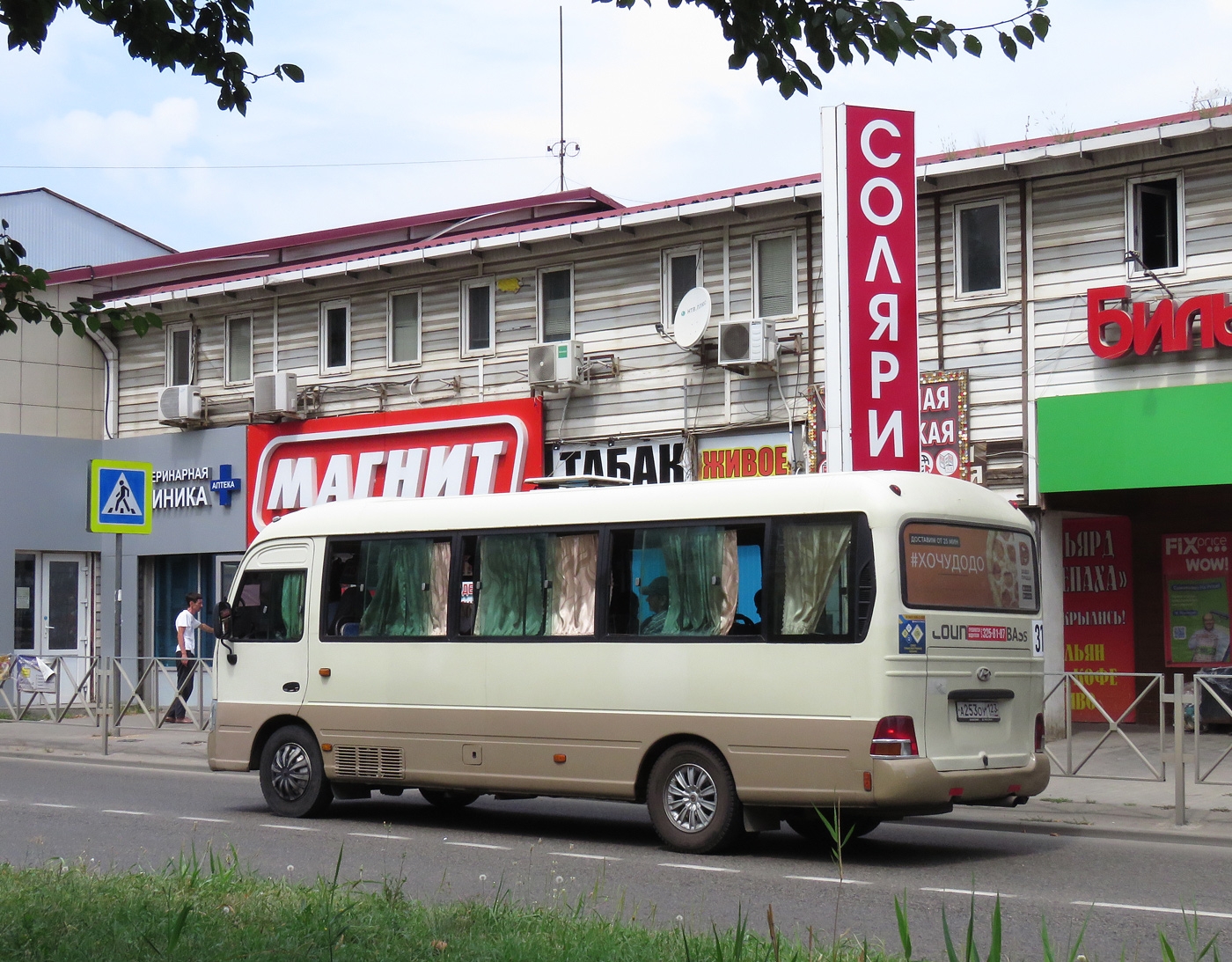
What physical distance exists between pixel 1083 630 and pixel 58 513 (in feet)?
56.3

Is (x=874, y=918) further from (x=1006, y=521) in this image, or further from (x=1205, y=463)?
(x=1205, y=463)

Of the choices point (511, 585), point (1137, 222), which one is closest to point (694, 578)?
point (511, 585)

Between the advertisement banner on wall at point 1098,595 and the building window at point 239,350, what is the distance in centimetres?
1332

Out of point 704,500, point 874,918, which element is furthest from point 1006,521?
point 874,918

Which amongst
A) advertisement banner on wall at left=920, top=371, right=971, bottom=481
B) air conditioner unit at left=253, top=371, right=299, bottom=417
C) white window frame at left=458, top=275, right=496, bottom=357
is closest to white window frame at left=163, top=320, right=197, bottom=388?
air conditioner unit at left=253, top=371, right=299, bottom=417

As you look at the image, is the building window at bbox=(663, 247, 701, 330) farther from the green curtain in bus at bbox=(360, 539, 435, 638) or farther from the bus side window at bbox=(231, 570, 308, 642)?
the green curtain in bus at bbox=(360, 539, 435, 638)

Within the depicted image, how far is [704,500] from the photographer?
11.5 meters

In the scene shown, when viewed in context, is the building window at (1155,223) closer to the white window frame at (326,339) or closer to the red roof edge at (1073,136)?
the red roof edge at (1073,136)

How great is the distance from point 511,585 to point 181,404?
1516cm

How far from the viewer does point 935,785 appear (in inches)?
407

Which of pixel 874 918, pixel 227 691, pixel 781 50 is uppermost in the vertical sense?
pixel 781 50

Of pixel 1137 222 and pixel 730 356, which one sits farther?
pixel 730 356

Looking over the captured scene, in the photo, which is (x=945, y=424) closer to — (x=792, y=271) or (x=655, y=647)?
(x=792, y=271)

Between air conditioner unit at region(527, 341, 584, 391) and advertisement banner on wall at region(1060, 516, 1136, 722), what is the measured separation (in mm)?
6766
